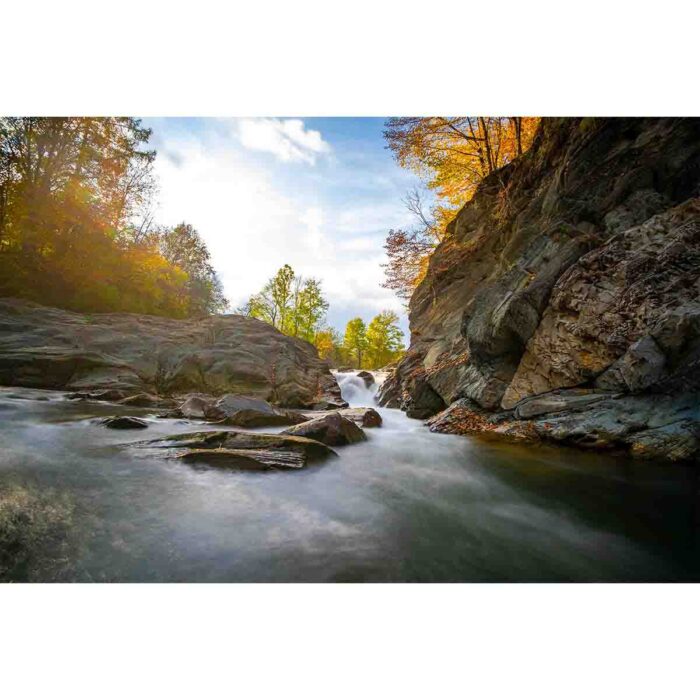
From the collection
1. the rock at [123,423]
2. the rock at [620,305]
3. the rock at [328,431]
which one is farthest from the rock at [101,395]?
the rock at [620,305]

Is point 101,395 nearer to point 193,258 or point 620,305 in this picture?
point 620,305

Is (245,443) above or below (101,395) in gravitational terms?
below

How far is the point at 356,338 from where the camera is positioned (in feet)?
129

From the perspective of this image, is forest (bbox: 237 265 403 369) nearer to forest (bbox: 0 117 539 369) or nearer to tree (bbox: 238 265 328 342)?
tree (bbox: 238 265 328 342)

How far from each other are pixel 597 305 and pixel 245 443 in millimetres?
6337

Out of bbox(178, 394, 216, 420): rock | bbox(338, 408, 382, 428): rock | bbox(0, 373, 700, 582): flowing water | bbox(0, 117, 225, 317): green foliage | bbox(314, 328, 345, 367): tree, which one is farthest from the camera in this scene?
bbox(314, 328, 345, 367): tree

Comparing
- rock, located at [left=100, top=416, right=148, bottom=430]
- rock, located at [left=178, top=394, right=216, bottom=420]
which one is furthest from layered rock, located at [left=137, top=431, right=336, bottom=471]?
rock, located at [left=178, top=394, right=216, bottom=420]

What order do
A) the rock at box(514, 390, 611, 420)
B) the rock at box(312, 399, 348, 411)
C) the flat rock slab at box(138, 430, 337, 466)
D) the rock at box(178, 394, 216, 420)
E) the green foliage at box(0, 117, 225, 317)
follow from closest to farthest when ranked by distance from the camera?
the flat rock slab at box(138, 430, 337, 466), the rock at box(514, 390, 611, 420), the rock at box(178, 394, 216, 420), the green foliage at box(0, 117, 225, 317), the rock at box(312, 399, 348, 411)

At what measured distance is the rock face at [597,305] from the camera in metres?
Result: 4.95

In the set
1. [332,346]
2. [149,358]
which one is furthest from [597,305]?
[332,346]

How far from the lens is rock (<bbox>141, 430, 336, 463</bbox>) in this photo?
15.4 ft

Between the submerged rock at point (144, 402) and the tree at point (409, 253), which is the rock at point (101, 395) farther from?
the tree at point (409, 253)

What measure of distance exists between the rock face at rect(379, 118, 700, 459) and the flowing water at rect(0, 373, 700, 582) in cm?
96

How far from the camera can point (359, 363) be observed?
1613 inches
